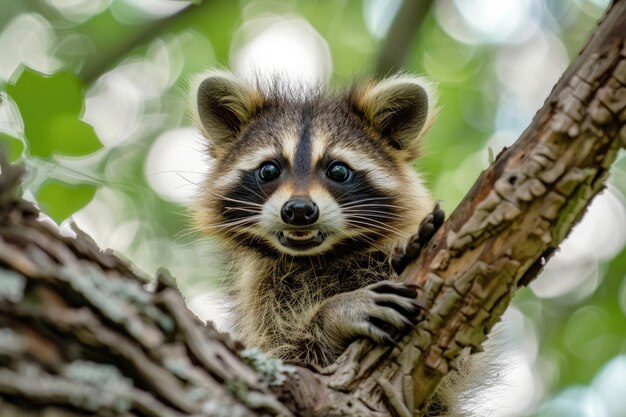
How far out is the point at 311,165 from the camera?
5598 mm

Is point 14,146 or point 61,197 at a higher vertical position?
point 14,146

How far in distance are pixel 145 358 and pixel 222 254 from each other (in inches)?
144

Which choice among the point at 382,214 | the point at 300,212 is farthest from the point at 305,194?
the point at 382,214

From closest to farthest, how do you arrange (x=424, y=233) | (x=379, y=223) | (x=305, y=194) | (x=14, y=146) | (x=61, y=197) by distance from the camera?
(x=14, y=146), (x=61, y=197), (x=424, y=233), (x=305, y=194), (x=379, y=223)

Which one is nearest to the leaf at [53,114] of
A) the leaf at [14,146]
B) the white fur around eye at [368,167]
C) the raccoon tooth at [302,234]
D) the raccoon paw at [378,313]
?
the leaf at [14,146]

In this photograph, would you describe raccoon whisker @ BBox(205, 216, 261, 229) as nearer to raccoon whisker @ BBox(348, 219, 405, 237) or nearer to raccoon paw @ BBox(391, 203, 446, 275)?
raccoon whisker @ BBox(348, 219, 405, 237)

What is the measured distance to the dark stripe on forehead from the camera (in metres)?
5.55

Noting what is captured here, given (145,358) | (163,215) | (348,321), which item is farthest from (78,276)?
(163,215)

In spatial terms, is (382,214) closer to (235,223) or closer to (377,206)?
(377,206)

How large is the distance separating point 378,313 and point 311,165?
219 cm

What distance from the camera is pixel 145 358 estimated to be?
273cm

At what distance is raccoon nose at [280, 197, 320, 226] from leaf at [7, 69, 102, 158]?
1788 mm

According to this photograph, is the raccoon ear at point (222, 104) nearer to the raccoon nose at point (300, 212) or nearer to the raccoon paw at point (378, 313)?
the raccoon nose at point (300, 212)

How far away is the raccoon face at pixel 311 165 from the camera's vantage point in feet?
17.6
